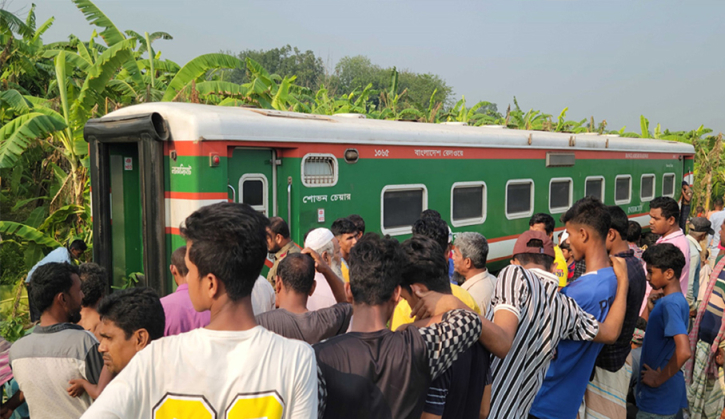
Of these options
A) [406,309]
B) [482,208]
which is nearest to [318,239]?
[406,309]

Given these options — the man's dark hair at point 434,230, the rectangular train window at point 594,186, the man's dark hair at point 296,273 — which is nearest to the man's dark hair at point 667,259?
the man's dark hair at point 434,230

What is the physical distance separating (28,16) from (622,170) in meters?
14.5

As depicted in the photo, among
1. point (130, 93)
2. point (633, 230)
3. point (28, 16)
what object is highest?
point (28, 16)

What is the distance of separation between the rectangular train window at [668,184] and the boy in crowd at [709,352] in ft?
34.3

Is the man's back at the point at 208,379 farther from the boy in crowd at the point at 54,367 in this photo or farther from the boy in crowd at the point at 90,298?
the boy in crowd at the point at 90,298

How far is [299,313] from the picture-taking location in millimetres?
3100

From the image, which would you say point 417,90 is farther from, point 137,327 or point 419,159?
point 137,327

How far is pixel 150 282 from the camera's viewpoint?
5367mm

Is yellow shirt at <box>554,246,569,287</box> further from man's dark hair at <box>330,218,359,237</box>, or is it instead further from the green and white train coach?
man's dark hair at <box>330,218,359,237</box>

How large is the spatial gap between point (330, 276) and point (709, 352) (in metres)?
2.83

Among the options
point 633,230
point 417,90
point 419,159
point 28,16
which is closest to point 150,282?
point 419,159

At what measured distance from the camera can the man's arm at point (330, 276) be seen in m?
3.77

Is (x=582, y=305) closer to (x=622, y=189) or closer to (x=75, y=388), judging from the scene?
(x=75, y=388)

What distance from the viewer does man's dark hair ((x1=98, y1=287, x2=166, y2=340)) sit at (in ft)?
8.47
